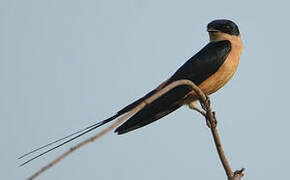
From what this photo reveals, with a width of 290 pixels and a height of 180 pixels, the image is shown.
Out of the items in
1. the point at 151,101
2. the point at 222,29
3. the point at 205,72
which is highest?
the point at 222,29

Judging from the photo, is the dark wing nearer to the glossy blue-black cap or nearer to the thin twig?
the glossy blue-black cap

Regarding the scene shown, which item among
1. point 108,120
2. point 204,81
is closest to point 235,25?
point 204,81

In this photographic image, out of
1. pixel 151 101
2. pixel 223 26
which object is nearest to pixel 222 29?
pixel 223 26

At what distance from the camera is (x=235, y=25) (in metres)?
6.40

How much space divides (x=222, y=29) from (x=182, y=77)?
1.17 m

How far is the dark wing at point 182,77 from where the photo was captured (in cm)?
509

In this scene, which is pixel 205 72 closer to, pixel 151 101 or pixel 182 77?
pixel 182 77

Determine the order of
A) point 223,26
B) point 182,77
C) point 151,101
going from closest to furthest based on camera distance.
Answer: point 151,101 < point 182,77 < point 223,26

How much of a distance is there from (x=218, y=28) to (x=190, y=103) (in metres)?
1.26

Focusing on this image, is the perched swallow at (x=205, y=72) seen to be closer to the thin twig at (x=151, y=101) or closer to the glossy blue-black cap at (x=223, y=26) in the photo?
the glossy blue-black cap at (x=223, y=26)

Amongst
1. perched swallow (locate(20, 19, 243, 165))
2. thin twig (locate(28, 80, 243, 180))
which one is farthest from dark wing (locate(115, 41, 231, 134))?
thin twig (locate(28, 80, 243, 180))

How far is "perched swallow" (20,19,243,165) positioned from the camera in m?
5.12

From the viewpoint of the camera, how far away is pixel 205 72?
18.3ft

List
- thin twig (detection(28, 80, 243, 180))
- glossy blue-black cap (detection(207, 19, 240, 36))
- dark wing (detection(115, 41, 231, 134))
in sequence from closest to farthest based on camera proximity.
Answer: thin twig (detection(28, 80, 243, 180)), dark wing (detection(115, 41, 231, 134)), glossy blue-black cap (detection(207, 19, 240, 36))
